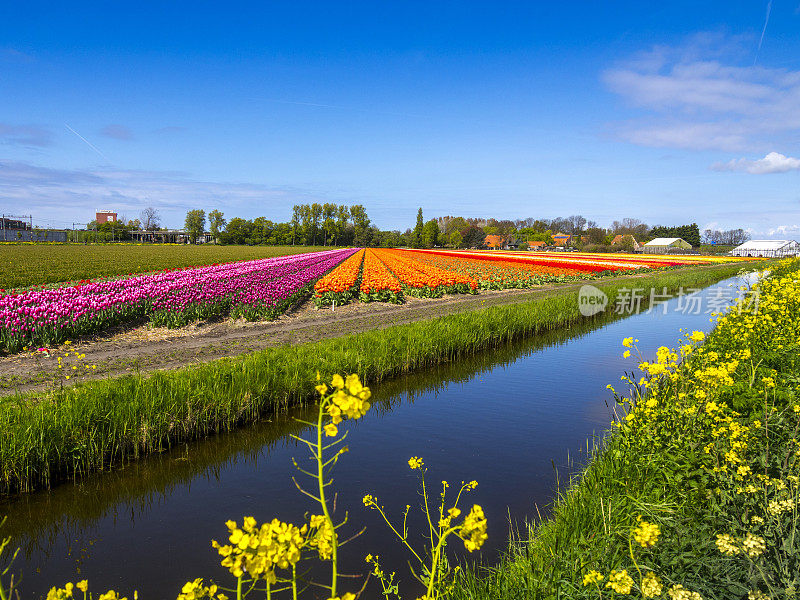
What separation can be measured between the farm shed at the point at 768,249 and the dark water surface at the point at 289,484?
335ft

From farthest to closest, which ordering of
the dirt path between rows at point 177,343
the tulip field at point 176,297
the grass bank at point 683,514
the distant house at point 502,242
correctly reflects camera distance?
1. the distant house at point 502,242
2. the tulip field at point 176,297
3. the dirt path between rows at point 177,343
4. the grass bank at point 683,514

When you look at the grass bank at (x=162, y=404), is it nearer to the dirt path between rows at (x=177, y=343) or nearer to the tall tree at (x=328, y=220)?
the dirt path between rows at (x=177, y=343)

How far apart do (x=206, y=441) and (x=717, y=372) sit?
20.2ft

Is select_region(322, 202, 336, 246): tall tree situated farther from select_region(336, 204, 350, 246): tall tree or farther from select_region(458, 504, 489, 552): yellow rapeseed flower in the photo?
select_region(458, 504, 489, 552): yellow rapeseed flower

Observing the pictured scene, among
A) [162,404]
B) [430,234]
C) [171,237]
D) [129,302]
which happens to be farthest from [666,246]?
[171,237]

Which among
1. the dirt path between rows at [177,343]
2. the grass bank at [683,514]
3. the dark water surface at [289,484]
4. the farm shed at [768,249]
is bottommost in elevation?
the dark water surface at [289,484]

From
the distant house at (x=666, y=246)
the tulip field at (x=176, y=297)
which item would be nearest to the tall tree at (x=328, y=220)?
the distant house at (x=666, y=246)

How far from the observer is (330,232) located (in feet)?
397

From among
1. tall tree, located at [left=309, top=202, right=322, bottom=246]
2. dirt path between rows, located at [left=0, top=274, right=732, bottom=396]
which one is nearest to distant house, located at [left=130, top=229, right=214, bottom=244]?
tall tree, located at [left=309, top=202, right=322, bottom=246]

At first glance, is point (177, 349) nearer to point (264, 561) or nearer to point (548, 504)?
point (548, 504)

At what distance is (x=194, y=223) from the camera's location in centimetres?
13138

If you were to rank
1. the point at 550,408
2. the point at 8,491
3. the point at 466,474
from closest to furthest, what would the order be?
the point at 8,491
the point at 466,474
the point at 550,408

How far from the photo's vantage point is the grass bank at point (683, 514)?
7.54 feet

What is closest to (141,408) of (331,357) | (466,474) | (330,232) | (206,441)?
(206,441)
